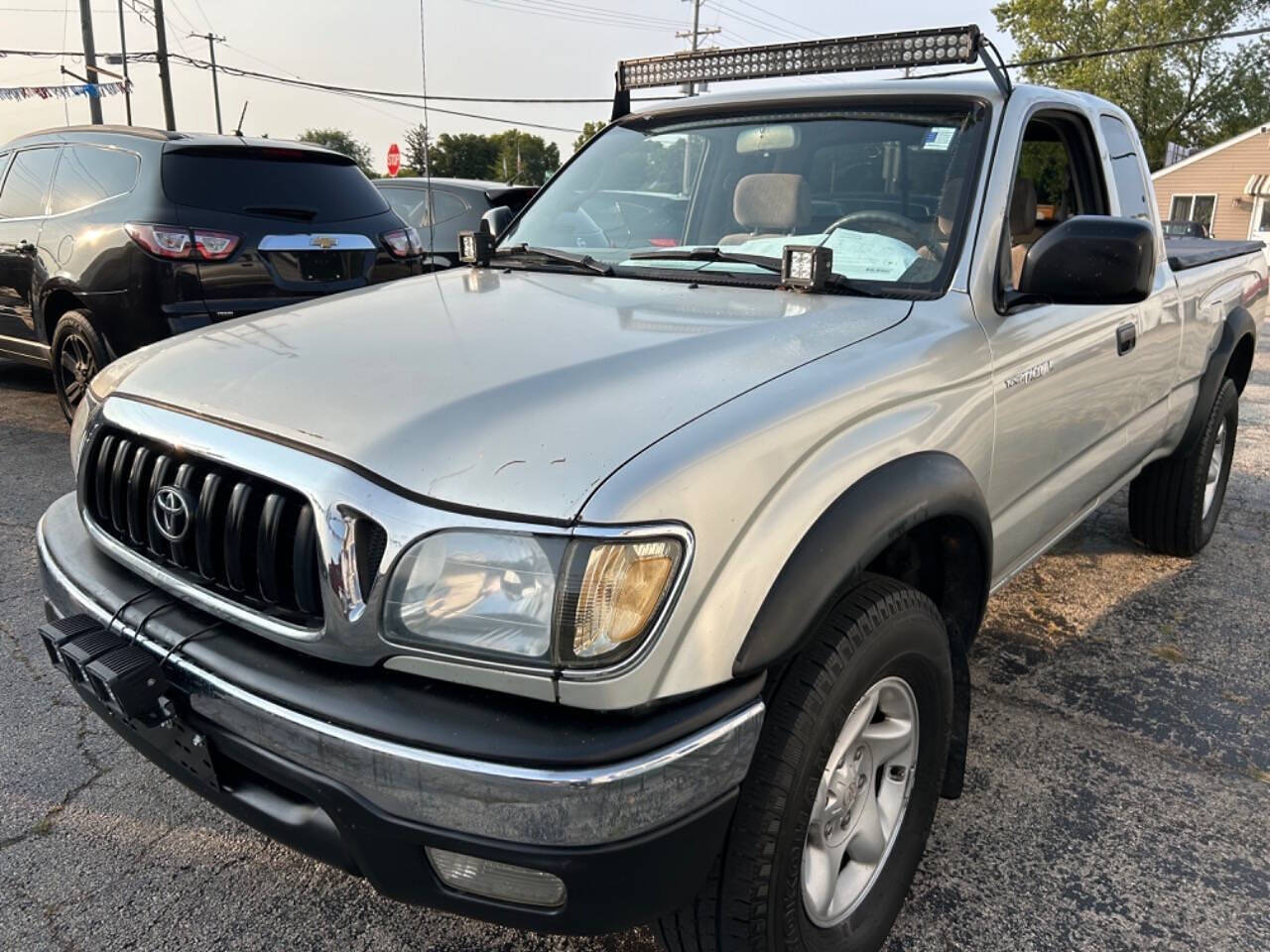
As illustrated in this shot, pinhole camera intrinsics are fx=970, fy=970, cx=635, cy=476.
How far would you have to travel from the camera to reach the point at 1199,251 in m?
4.43

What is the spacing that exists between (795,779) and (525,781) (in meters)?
0.48

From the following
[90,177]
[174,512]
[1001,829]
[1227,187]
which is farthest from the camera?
[1227,187]

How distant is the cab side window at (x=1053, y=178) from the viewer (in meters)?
2.98

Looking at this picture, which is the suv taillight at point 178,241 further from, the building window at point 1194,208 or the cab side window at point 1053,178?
the building window at point 1194,208

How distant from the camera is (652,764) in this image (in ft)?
4.56

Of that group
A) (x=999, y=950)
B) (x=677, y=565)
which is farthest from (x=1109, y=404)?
(x=677, y=565)

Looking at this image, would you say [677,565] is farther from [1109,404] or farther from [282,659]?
[1109,404]

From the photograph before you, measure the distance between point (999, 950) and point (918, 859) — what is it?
0.23m

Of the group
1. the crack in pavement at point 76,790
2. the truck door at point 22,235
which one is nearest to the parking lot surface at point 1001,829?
the crack in pavement at point 76,790

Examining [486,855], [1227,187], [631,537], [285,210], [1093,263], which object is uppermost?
[1227,187]

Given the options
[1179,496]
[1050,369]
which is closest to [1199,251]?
[1179,496]

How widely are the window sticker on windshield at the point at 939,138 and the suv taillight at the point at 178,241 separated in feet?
13.3

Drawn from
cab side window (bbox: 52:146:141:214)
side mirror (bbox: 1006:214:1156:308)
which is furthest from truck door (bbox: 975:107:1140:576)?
cab side window (bbox: 52:146:141:214)

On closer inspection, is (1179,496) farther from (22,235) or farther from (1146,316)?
(22,235)
